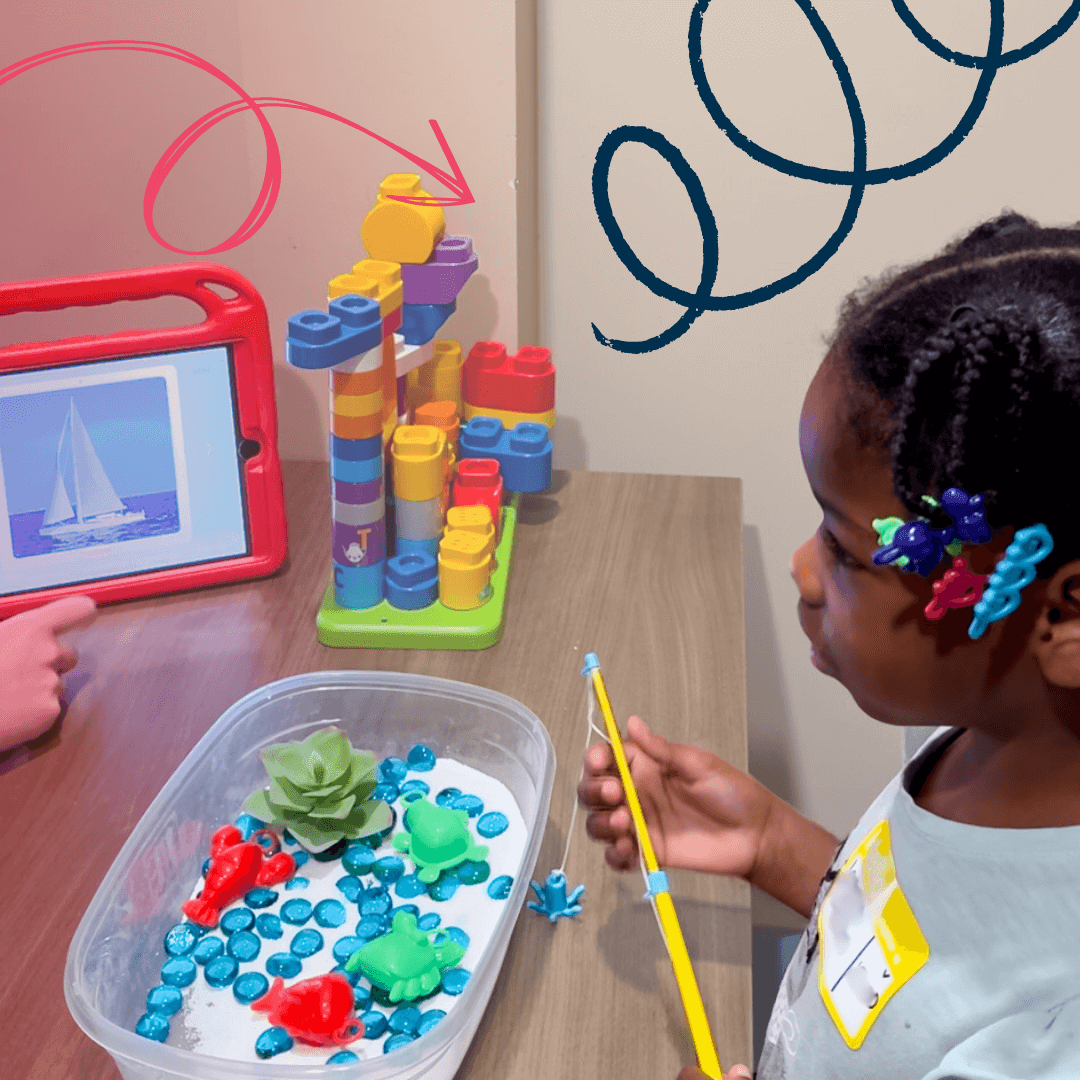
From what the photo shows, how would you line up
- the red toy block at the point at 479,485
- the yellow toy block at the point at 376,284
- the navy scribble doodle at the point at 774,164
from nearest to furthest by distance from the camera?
the yellow toy block at the point at 376,284 < the red toy block at the point at 479,485 < the navy scribble doodle at the point at 774,164

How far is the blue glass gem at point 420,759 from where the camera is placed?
2.31 ft

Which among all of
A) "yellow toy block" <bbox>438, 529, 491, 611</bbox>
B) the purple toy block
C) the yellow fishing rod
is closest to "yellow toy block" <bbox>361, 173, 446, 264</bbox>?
the purple toy block

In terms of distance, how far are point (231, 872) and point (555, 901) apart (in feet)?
0.55

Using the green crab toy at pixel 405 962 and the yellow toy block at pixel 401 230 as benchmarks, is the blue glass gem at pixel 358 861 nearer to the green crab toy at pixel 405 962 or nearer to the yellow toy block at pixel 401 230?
the green crab toy at pixel 405 962

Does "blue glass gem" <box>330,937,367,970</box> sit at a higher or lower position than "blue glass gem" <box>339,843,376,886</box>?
lower

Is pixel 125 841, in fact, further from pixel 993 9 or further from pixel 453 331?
pixel 993 9

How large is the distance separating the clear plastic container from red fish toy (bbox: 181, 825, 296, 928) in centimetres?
1

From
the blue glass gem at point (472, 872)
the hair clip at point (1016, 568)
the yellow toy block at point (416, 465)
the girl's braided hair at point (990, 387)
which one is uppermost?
the girl's braided hair at point (990, 387)

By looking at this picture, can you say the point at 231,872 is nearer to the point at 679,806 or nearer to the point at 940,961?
the point at 679,806

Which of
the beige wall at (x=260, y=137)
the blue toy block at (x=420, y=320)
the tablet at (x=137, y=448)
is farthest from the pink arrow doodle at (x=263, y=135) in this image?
the tablet at (x=137, y=448)

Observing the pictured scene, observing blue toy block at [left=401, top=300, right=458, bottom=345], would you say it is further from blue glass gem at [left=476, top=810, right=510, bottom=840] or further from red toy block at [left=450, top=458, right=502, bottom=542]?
blue glass gem at [left=476, top=810, right=510, bottom=840]

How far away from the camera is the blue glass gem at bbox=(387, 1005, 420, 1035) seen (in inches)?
21.0

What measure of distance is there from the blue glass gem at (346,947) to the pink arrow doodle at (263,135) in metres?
0.59

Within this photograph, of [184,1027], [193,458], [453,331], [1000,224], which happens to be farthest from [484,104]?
[184,1027]
